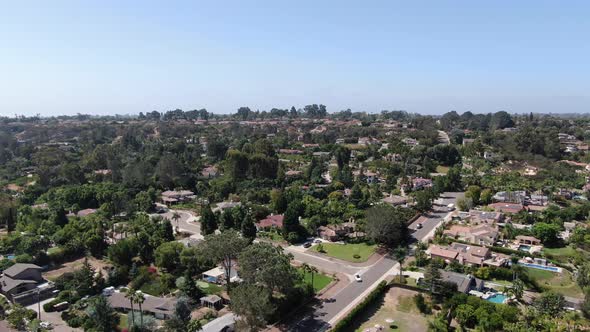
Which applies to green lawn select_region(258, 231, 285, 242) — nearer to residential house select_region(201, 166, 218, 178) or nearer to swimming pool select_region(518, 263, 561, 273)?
swimming pool select_region(518, 263, 561, 273)

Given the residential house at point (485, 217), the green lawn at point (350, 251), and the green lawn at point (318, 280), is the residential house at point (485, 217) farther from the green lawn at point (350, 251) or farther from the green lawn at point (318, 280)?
the green lawn at point (318, 280)

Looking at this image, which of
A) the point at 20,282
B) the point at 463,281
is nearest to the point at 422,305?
the point at 463,281

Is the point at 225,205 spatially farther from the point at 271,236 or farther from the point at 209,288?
the point at 209,288

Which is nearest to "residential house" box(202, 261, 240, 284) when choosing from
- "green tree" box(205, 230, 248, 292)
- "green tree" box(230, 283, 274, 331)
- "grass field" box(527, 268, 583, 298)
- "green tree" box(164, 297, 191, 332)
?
"green tree" box(205, 230, 248, 292)

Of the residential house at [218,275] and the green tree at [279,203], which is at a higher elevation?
the green tree at [279,203]

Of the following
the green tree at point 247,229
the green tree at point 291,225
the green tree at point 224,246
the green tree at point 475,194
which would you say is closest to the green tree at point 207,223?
the green tree at point 247,229
